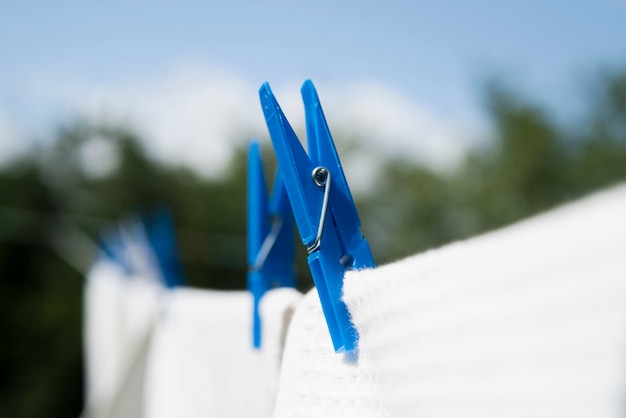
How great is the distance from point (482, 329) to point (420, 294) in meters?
0.04

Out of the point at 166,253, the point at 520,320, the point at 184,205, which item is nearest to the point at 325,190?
the point at 520,320

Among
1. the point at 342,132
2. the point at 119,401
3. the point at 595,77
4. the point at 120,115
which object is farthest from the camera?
the point at 342,132

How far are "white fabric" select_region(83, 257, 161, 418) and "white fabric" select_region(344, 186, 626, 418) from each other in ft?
2.40

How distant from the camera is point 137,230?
1501 millimetres

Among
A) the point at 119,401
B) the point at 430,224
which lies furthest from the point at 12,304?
the point at 119,401

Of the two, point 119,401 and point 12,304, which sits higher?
point 12,304

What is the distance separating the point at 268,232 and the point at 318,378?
0.64 feet

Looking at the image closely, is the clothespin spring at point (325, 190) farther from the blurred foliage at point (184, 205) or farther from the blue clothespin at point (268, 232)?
the blurred foliage at point (184, 205)

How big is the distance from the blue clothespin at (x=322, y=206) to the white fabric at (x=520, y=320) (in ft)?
0.14

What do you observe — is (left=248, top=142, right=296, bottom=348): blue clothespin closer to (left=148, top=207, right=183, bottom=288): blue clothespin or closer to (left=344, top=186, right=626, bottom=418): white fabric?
(left=344, top=186, right=626, bottom=418): white fabric

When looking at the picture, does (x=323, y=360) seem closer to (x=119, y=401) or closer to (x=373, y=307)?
(x=373, y=307)

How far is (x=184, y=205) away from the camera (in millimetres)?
7586

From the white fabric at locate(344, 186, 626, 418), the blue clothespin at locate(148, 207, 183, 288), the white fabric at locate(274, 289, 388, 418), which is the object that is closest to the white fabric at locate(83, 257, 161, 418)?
the blue clothespin at locate(148, 207, 183, 288)

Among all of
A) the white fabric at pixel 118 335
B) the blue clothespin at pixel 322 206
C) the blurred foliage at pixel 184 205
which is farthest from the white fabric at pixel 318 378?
the blurred foliage at pixel 184 205
